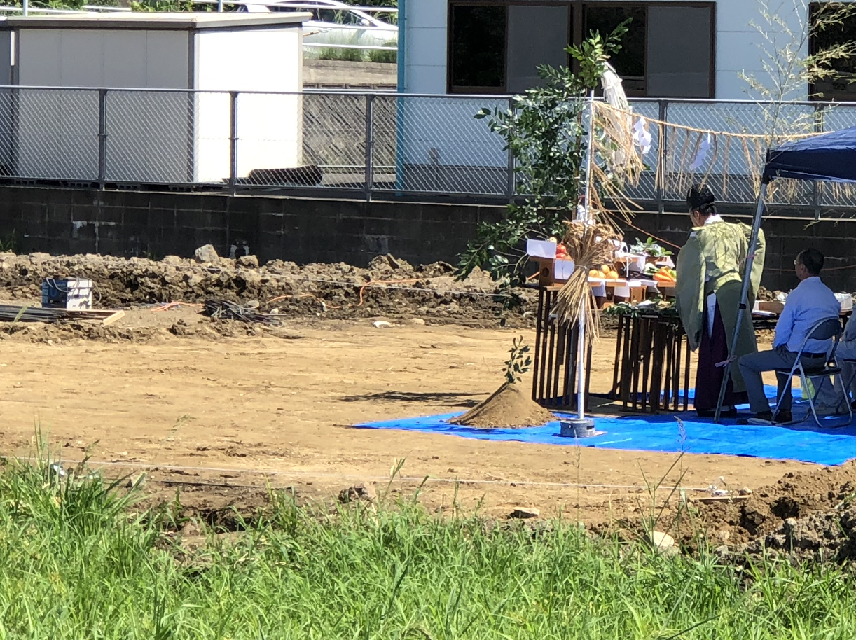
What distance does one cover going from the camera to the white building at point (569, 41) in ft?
66.3

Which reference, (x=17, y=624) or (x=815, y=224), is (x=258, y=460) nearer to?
(x=17, y=624)

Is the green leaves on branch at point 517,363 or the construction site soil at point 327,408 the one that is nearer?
the construction site soil at point 327,408

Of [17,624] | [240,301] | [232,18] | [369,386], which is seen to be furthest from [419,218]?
[17,624]

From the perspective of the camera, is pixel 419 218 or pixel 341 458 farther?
pixel 419 218

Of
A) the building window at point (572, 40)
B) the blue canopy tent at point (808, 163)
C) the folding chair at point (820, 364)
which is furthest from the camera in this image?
the building window at point (572, 40)

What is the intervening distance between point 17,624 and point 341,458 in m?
3.97

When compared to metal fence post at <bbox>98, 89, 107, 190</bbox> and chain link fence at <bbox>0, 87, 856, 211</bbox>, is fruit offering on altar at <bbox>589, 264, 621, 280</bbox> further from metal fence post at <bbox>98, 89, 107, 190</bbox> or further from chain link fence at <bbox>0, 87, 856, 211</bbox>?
metal fence post at <bbox>98, 89, 107, 190</bbox>


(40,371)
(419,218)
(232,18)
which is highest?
(232,18)

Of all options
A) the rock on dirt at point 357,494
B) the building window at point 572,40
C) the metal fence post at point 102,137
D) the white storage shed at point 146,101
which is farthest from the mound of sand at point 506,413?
the metal fence post at point 102,137

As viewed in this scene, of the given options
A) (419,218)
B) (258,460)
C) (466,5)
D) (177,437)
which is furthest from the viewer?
(466,5)

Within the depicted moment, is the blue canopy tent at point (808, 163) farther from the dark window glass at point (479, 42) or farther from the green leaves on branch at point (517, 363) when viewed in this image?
the dark window glass at point (479, 42)

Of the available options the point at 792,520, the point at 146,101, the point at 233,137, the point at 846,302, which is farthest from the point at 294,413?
the point at 146,101

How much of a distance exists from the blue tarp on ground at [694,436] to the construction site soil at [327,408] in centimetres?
28

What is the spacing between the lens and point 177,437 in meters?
10.5
